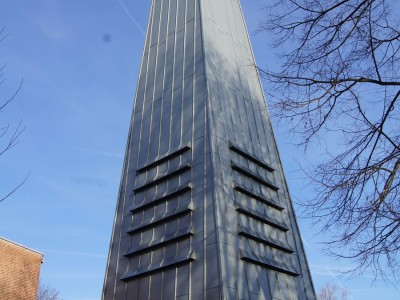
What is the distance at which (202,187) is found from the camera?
47.9ft

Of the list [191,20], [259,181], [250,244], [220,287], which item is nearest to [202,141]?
[259,181]

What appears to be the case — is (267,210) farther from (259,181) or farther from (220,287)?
(220,287)

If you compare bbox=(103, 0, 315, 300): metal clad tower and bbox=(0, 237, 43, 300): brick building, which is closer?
bbox=(103, 0, 315, 300): metal clad tower

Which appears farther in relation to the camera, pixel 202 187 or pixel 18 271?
pixel 18 271

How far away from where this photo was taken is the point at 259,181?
16.5 m

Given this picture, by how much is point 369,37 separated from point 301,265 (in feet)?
32.2

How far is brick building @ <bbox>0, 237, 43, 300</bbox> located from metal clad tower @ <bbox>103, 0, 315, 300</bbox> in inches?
203

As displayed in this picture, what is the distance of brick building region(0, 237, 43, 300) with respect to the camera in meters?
18.6

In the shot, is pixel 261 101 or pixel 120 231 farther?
pixel 261 101

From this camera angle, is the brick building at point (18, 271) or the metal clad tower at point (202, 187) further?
the brick building at point (18, 271)

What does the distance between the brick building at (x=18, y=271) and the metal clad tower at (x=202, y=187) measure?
16.9 ft

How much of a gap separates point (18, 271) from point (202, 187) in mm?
9819

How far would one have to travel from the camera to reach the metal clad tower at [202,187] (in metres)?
13.5

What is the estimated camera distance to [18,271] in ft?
63.4
